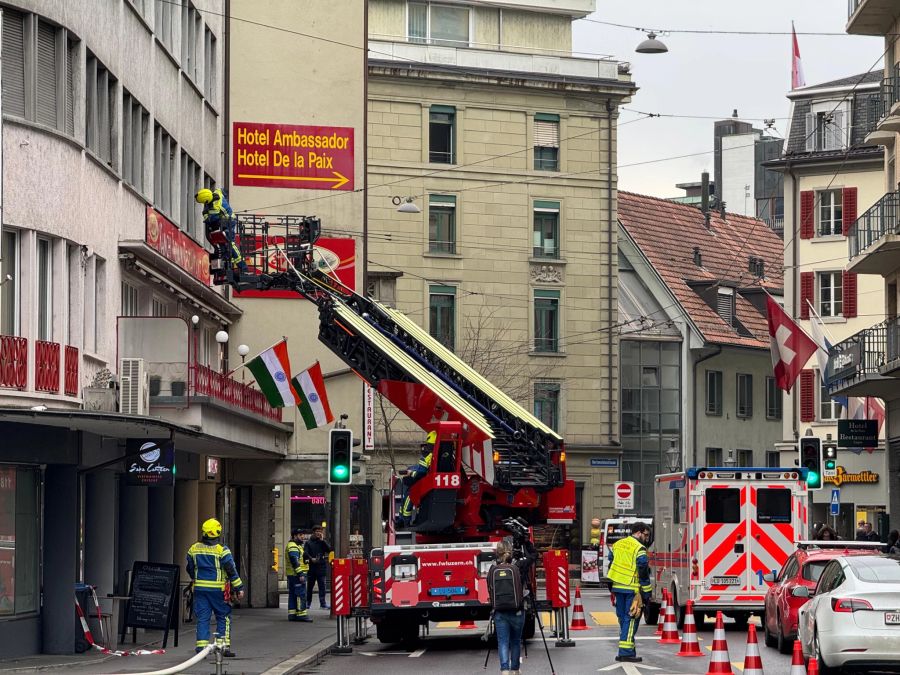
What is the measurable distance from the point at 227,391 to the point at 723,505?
8070 millimetres

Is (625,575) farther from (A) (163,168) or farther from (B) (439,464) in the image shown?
(A) (163,168)

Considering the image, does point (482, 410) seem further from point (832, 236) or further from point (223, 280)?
point (832, 236)

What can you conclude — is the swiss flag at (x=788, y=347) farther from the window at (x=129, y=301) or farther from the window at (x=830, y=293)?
the window at (x=830, y=293)

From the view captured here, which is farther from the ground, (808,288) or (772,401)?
(808,288)

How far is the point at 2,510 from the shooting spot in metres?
23.6

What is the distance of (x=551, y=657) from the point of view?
24.3m

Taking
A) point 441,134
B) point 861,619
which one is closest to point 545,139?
point 441,134

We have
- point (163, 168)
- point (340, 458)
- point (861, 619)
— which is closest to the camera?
point (861, 619)

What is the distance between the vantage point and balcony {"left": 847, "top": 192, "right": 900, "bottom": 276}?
3866 centimetres

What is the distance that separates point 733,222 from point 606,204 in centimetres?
1806

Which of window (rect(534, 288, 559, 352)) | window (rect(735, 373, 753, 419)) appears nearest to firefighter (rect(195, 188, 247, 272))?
window (rect(534, 288, 559, 352))

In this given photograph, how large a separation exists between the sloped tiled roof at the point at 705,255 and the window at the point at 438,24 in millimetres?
9711

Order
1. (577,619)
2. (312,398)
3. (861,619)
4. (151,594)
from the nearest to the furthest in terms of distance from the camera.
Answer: (861,619) → (151,594) → (577,619) → (312,398)

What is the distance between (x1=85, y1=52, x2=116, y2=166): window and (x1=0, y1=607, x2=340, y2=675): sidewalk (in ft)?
23.4
